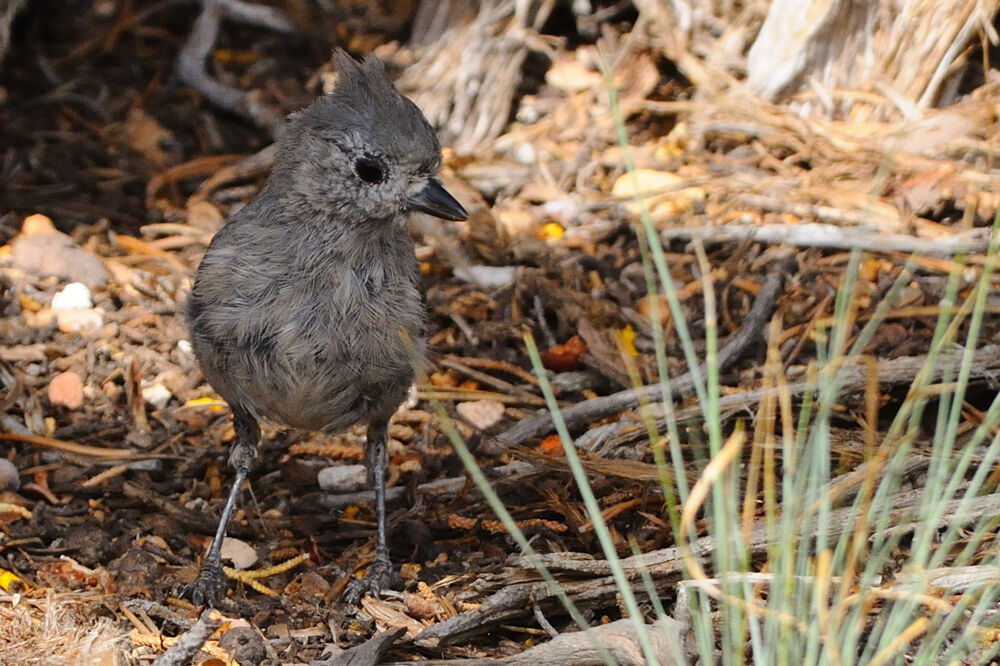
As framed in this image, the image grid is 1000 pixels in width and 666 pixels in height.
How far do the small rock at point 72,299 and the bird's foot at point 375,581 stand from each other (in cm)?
186

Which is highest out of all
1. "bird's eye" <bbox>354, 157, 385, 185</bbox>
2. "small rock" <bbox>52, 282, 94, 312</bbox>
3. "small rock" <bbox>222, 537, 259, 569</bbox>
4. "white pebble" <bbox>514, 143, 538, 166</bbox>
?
"bird's eye" <bbox>354, 157, 385, 185</bbox>

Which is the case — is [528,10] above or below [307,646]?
above

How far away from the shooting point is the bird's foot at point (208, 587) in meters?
3.38

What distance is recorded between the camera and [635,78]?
19.5 ft

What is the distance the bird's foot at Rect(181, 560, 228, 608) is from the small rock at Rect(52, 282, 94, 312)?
163 centimetres

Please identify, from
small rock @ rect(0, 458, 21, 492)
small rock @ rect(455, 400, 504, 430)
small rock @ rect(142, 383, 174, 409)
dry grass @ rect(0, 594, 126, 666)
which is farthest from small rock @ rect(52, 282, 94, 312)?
dry grass @ rect(0, 594, 126, 666)

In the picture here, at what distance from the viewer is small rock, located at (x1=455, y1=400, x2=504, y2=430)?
4293mm

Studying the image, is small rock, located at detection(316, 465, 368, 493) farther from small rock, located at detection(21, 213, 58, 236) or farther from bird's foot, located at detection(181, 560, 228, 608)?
small rock, located at detection(21, 213, 58, 236)

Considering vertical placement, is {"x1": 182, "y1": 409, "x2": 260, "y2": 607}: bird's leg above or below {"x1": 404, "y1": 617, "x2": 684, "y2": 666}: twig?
below

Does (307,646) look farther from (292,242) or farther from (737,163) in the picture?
(737,163)

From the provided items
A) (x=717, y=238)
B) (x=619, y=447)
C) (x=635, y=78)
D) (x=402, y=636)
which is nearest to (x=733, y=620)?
(x=402, y=636)

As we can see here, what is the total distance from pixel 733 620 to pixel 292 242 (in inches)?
74.7

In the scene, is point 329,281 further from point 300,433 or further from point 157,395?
point 157,395

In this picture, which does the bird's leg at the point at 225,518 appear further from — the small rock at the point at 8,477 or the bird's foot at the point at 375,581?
the small rock at the point at 8,477
